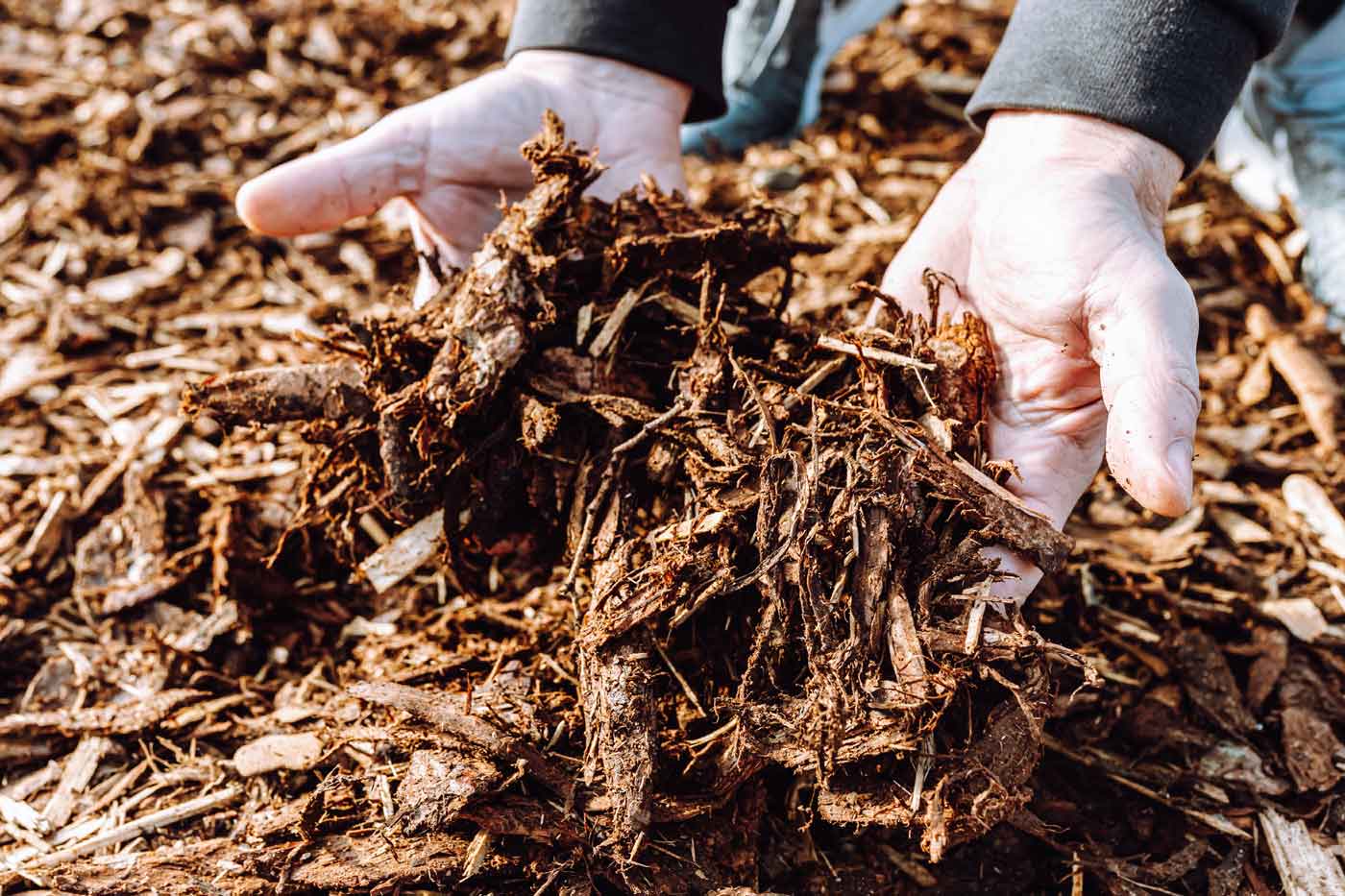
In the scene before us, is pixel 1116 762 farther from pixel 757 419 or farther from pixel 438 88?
pixel 438 88

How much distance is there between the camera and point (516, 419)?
211cm

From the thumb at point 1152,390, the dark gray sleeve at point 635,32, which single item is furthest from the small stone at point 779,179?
the thumb at point 1152,390

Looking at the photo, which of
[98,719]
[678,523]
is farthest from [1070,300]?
[98,719]

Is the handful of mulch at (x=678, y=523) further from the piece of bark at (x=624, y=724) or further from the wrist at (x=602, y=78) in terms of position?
the wrist at (x=602, y=78)

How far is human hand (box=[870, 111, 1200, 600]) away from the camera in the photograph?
170 cm

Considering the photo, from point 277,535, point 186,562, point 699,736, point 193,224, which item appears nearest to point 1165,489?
point 699,736

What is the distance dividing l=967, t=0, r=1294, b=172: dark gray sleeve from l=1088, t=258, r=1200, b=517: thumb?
60 cm

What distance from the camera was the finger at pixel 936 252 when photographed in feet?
7.59

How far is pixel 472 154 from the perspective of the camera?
8.61 ft

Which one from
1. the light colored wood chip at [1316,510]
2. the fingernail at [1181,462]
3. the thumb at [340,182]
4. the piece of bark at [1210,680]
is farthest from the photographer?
the light colored wood chip at [1316,510]

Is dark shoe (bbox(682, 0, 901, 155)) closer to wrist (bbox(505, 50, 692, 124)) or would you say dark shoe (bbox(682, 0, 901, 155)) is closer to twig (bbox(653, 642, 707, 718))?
wrist (bbox(505, 50, 692, 124))

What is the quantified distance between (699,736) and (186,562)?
149 cm

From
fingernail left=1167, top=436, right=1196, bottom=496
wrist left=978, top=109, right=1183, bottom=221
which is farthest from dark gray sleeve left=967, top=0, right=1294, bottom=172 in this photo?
fingernail left=1167, top=436, right=1196, bottom=496

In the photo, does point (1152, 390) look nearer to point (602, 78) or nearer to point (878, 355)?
point (878, 355)
